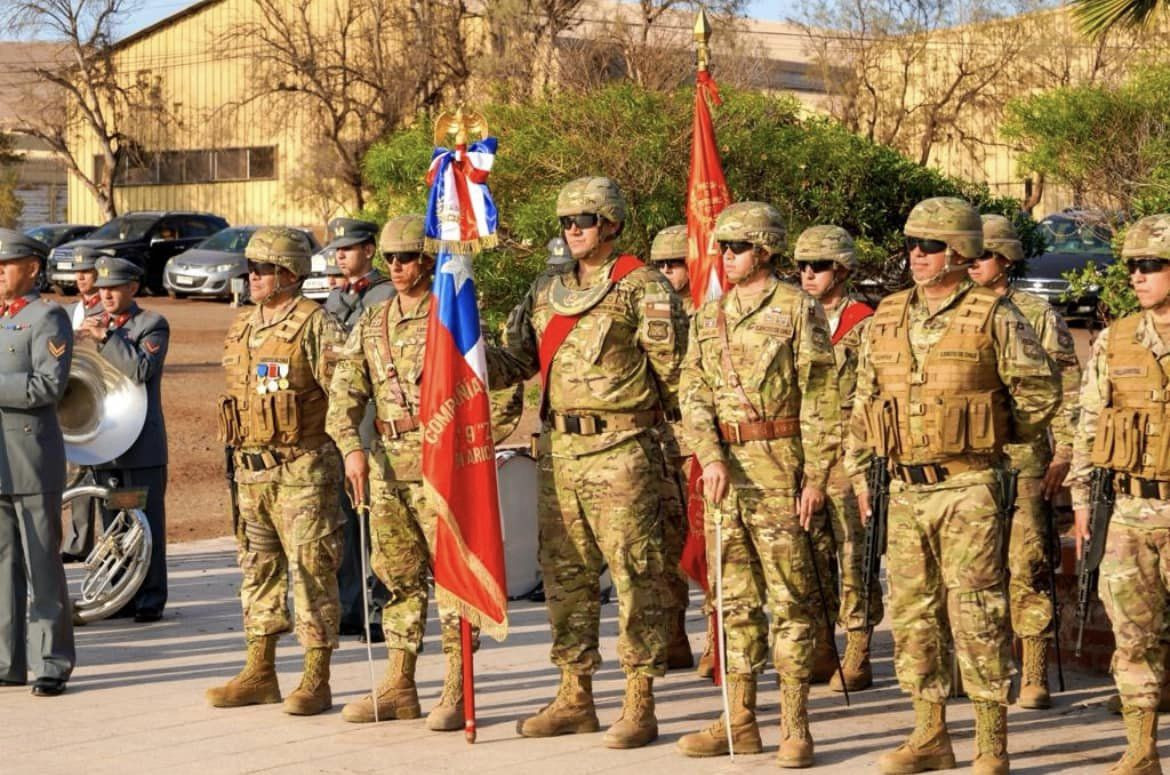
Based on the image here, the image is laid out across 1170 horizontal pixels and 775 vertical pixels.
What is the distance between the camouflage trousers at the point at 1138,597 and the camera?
7.63 meters

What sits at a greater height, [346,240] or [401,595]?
[346,240]

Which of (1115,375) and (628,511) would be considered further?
(628,511)

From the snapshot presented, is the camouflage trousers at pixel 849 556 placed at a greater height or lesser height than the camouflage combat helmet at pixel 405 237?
lesser

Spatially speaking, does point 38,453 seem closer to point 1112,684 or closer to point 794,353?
point 794,353

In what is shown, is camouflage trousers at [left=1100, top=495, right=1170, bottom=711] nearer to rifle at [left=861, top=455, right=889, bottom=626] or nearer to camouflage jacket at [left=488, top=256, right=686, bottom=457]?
rifle at [left=861, top=455, right=889, bottom=626]

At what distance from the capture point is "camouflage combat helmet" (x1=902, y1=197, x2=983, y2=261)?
787 cm

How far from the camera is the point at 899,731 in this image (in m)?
8.72

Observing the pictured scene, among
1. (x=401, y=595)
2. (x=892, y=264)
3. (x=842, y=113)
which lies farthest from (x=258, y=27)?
(x=401, y=595)

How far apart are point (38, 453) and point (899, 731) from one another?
416cm

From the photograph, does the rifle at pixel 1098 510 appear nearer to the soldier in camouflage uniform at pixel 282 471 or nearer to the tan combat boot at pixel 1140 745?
the tan combat boot at pixel 1140 745

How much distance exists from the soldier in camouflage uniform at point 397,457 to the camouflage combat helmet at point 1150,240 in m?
3.01

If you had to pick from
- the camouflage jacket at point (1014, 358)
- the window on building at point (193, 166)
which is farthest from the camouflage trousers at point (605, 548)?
the window on building at point (193, 166)

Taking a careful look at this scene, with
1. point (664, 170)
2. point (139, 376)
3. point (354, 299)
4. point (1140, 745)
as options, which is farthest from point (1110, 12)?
point (1140, 745)

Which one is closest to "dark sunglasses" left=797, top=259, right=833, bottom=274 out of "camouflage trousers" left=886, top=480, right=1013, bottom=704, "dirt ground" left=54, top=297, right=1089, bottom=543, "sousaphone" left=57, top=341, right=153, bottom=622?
"camouflage trousers" left=886, top=480, right=1013, bottom=704
